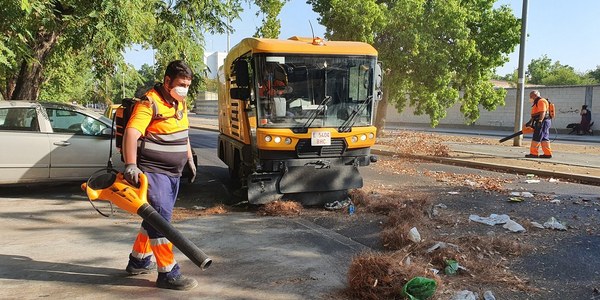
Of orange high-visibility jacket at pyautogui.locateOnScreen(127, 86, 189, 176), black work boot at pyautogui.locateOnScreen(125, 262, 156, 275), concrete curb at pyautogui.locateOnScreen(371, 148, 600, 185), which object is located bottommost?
black work boot at pyautogui.locateOnScreen(125, 262, 156, 275)

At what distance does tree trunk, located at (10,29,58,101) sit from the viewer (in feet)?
32.4

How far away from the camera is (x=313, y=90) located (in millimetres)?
7066

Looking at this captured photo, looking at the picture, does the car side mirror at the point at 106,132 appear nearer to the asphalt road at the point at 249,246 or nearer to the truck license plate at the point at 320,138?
the asphalt road at the point at 249,246

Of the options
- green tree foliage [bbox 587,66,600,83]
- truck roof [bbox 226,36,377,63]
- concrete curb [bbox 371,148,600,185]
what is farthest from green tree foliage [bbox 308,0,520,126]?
green tree foliage [bbox 587,66,600,83]

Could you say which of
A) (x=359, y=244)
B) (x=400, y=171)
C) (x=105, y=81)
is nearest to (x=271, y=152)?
(x=359, y=244)

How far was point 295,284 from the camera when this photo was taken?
4160 mm

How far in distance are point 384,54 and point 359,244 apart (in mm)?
12508

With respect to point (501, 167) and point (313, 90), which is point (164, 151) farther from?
point (501, 167)

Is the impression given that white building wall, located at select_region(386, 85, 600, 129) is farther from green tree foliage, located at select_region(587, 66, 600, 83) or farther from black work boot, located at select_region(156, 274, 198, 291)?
green tree foliage, located at select_region(587, 66, 600, 83)

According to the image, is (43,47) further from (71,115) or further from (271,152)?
(271,152)

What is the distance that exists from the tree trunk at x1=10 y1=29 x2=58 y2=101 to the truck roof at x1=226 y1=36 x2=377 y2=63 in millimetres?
5135

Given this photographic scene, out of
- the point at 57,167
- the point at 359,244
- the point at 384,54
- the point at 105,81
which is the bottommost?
the point at 359,244

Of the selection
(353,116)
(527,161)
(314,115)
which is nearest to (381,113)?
(527,161)

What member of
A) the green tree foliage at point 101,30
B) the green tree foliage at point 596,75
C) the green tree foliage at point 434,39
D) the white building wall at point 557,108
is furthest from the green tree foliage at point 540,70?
the green tree foliage at point 101,30
